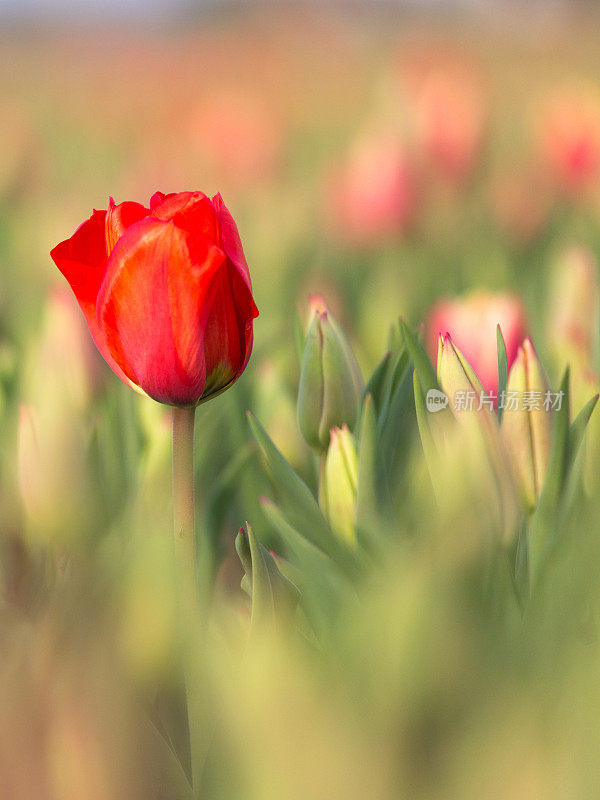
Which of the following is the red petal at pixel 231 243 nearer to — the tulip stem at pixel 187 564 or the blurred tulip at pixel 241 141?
the tulip stem at pixel 187 564

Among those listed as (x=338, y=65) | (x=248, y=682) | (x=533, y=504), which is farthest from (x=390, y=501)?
(x=338, y=65)

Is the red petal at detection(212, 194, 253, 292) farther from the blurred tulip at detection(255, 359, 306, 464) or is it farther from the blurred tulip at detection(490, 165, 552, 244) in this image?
the blurred tulip at detection(490, 165, 552, 244)

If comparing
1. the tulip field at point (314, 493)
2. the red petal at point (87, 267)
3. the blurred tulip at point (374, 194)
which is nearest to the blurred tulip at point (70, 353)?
the tulip field at point (314, 493)

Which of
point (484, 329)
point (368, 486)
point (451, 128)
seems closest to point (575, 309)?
point (484, 329)

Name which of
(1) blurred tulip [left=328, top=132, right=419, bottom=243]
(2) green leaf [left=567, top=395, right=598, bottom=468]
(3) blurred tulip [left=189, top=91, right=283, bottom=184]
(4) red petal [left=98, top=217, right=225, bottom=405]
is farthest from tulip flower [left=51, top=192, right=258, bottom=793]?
(3) blurred tulip [left=189, top=91, right=283, bottom=184]

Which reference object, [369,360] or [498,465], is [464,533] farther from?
[369,360]

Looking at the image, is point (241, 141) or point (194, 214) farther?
point (241, 141)

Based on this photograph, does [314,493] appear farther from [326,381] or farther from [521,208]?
[521,208]
